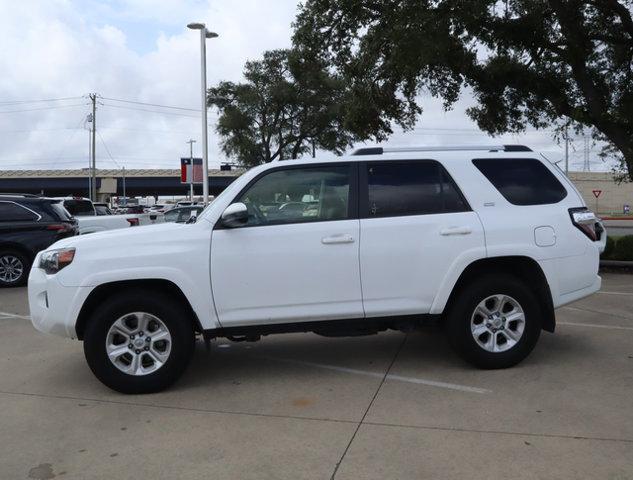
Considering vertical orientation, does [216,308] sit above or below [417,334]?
above

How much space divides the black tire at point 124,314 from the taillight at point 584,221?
139 inches

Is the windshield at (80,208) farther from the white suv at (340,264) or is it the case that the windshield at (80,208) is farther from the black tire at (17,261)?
the white suv at (340,264)

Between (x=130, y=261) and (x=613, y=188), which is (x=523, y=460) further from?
(x=613, y=188)

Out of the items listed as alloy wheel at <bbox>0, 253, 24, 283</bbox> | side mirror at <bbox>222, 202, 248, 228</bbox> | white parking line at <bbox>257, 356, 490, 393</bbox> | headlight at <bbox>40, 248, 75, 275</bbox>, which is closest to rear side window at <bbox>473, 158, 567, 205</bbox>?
white parking line at <bbox>257, 356, 490, 393</bbox>

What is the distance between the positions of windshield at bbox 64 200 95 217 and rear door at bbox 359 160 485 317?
14.3 metres

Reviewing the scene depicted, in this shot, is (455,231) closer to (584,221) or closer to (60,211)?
(584,221)

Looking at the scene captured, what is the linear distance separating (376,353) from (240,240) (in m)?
2.00

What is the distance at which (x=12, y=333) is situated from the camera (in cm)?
748

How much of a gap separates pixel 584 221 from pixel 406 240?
1712mm

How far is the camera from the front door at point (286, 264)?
499 cm

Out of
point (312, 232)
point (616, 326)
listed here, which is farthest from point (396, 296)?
point (616, 326)

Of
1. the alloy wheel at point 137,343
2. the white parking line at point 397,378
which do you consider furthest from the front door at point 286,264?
the white parking line at point 397,378

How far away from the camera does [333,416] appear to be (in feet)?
14.5

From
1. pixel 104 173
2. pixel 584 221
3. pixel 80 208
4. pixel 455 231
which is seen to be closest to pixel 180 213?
pixel 80 208
